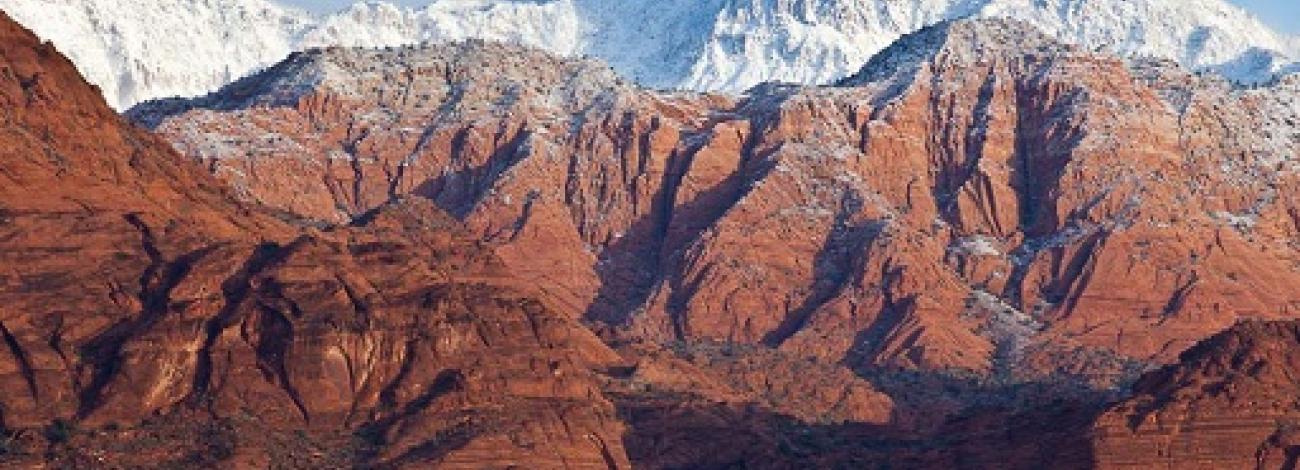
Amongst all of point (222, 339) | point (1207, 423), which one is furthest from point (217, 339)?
point (1207, 423)

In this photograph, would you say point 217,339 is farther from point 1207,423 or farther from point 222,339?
point 1207,423

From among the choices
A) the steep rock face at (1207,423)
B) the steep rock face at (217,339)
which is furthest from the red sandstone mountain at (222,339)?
the steep rock face at (1207,423)

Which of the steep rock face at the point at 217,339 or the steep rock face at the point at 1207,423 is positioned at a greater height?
the steep rock face at the point at 217,339

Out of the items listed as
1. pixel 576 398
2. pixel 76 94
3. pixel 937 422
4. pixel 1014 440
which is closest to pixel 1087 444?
pixel 1014 440

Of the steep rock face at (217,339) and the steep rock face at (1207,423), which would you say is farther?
the steep rock face at (1207,423)

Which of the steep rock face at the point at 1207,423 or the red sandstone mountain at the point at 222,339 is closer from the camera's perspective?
the red sandstone mountain at the point at 222,339

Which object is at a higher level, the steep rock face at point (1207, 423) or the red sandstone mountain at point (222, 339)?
the red sandstone mountain at point (222, 339)

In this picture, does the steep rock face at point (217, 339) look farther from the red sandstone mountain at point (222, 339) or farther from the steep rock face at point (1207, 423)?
the steep rock face at point (1207, 423)

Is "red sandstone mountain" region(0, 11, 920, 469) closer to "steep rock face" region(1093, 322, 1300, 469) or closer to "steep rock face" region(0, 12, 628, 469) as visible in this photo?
"steep rock face" region(0, 12, 628, 469)
